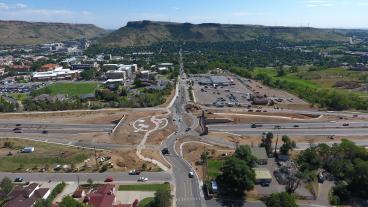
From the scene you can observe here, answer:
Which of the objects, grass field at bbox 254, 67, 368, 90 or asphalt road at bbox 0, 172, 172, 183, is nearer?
asphalt road at bbox 0, 172, 172, 183

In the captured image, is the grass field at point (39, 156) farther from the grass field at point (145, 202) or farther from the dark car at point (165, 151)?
the grass field at point (145, 202)

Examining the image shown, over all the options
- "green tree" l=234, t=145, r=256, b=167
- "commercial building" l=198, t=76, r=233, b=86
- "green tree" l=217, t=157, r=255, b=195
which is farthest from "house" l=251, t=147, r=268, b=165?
"commercial building" l=198, t=76, r=233, b=86

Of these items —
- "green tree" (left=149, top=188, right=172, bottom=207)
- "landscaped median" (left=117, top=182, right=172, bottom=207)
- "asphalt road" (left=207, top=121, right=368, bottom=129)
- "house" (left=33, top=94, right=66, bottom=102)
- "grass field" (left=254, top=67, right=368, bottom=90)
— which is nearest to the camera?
"green tree" (left=149, top=188, right=172, bottom=207)

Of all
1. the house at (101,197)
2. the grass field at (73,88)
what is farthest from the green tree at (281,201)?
the grass field at (73,88)

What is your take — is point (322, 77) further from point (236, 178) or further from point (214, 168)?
point (236, 178)

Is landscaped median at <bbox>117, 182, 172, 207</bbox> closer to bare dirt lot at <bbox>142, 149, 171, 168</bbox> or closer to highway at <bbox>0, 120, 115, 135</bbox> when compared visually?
bare dirt lot at <bbox>142, 149, 171, 168</bbox>

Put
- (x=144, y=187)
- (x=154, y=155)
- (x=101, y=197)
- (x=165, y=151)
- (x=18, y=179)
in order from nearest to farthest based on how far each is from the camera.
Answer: (x=101, y=197) → (x=144, y=187) → (x=18, y=179) → (x=154, y=155) → (x=165, y=151)

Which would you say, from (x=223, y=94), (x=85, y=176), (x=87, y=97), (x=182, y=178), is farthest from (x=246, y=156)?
(x=87, y=97)
